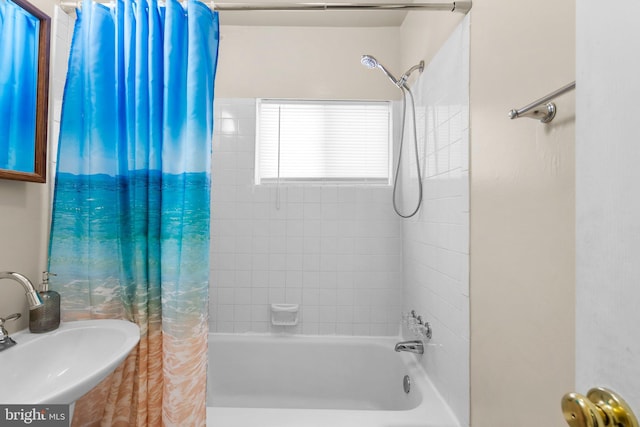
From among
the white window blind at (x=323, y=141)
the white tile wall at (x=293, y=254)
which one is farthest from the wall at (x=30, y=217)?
the white window blind at (x=323, y=141)

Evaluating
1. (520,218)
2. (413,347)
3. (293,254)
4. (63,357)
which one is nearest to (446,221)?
(520,218)

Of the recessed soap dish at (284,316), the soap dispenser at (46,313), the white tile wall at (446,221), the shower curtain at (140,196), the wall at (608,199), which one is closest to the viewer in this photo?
the wall at (608,199)

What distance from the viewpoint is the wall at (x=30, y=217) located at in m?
1.16

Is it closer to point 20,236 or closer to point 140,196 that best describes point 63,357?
point 20,236

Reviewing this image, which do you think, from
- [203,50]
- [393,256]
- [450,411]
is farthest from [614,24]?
[393,256]

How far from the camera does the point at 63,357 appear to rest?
1099 mm

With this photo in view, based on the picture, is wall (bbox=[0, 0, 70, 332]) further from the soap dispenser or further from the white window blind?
the white window blind

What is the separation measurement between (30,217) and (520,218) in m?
1.63

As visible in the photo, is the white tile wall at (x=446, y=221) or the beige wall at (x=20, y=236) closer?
the beige wall at (x=20, y=236)

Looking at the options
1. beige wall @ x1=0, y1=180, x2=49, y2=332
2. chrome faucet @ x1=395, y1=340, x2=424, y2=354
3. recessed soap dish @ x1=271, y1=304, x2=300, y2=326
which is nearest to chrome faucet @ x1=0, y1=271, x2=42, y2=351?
beige wall @ x1=0, y1=180, x2=49, y2=332

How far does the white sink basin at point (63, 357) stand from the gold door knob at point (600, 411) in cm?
94

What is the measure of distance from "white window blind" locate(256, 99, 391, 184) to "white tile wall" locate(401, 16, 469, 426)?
46 centimetres

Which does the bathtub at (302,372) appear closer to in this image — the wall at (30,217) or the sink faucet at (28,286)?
the wall at (30,217)

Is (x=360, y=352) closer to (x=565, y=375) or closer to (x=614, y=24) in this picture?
(x=565, y=375)
